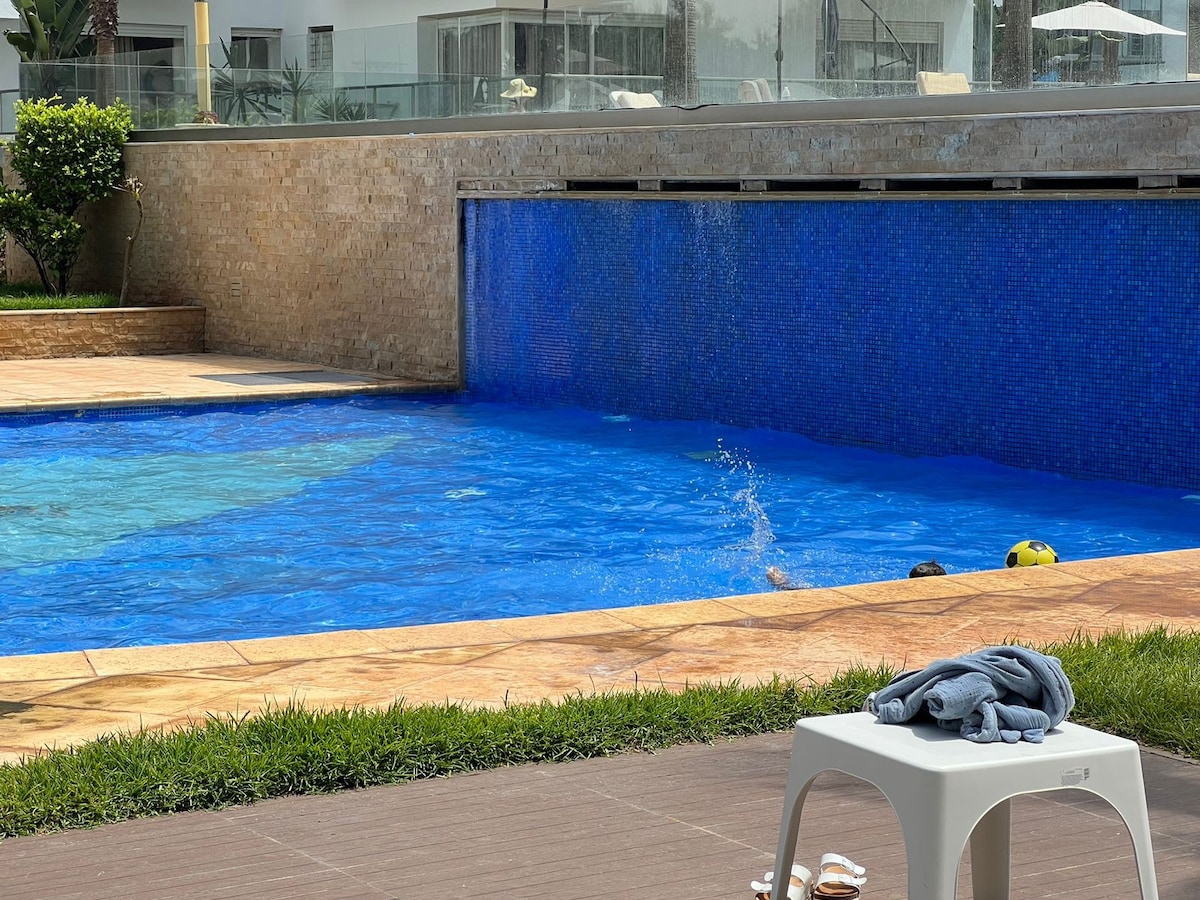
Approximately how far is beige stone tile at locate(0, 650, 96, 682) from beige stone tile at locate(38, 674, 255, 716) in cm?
17

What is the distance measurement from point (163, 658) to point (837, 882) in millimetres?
3571

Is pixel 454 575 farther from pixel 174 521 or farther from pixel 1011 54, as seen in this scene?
pixel 1011 54

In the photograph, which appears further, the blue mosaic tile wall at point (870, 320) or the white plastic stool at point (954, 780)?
the blue mosaic tile wall at point (870, 320)

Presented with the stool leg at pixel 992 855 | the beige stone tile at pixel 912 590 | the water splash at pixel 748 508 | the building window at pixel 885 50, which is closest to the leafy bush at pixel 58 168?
the water splash at pixel 748 508

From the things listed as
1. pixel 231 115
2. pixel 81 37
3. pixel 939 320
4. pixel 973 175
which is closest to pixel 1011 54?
pixel 973 175

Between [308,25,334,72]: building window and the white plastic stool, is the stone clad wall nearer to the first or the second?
[308,25,334,72]: building window

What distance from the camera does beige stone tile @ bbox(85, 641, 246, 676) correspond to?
5969mm

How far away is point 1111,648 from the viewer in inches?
233

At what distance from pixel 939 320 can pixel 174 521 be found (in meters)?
6.19

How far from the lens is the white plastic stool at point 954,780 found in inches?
115

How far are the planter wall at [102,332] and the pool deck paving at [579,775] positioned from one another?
15.2m

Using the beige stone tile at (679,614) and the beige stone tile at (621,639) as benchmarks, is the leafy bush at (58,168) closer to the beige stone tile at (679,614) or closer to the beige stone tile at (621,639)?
the beige stone tile at (679,614)

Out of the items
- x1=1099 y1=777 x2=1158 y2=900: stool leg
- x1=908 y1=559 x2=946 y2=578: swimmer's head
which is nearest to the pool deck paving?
x1=1099 y1=777 x2=1158 y2=900: stool leg

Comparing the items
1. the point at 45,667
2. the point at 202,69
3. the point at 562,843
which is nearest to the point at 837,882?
the point at 562,843
